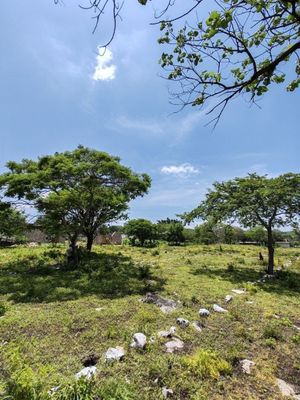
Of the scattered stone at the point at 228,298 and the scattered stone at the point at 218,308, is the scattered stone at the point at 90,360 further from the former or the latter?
the scattered stone at the point at 228,298

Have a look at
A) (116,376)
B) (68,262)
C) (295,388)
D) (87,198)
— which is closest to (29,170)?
(87,198)

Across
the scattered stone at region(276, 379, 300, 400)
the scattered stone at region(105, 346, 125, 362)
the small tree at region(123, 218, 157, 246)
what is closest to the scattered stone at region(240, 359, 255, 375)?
the scattered stone at region(276, 379, 300, 400)

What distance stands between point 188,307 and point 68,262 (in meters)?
6.93

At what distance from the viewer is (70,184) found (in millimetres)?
11930

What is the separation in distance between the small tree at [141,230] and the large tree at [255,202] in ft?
51.9

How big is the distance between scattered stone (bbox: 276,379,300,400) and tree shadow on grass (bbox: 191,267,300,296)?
17.2 feet

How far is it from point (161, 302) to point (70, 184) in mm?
6912

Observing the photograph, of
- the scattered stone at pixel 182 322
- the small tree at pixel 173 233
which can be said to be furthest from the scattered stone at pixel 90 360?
the small tree at pixel 173 233

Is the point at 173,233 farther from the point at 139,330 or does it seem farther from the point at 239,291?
the point at 139,330

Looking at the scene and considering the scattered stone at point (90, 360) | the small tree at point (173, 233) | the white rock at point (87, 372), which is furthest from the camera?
the small tree at point (173, 233)

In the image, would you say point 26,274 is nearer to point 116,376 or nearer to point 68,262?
point 68,262

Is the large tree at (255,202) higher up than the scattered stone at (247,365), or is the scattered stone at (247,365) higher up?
the large tree at (255,202)

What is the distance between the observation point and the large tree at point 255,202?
11086 mm

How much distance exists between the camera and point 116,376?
3.72 meters
